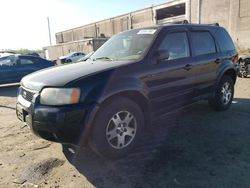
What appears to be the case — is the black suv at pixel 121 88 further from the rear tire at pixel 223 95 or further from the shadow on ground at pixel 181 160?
the rear tire at pixel 223 95

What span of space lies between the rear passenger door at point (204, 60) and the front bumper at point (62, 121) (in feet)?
8.30

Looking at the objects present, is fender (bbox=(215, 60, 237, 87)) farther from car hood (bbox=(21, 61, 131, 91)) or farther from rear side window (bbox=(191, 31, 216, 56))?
car hood (bbox=(21, 61, 131, 91))

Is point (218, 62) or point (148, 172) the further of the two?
point (218, 62)

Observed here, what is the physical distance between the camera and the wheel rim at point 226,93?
20.1 feet

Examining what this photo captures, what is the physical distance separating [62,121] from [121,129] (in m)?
0.91

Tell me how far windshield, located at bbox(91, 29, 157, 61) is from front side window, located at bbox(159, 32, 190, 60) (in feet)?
0.85

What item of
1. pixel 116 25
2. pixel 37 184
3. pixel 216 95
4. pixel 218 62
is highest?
pixel 116 25

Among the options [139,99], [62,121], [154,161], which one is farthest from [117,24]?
[62,121]

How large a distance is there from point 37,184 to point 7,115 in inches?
160

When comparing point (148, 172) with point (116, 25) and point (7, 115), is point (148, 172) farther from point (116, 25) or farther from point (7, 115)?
point (116, 25)

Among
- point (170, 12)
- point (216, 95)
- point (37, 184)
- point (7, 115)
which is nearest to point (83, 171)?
point (37, 184)

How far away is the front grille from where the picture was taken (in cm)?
379

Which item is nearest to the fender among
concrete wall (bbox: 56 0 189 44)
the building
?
the building

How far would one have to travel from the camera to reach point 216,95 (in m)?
5.95
